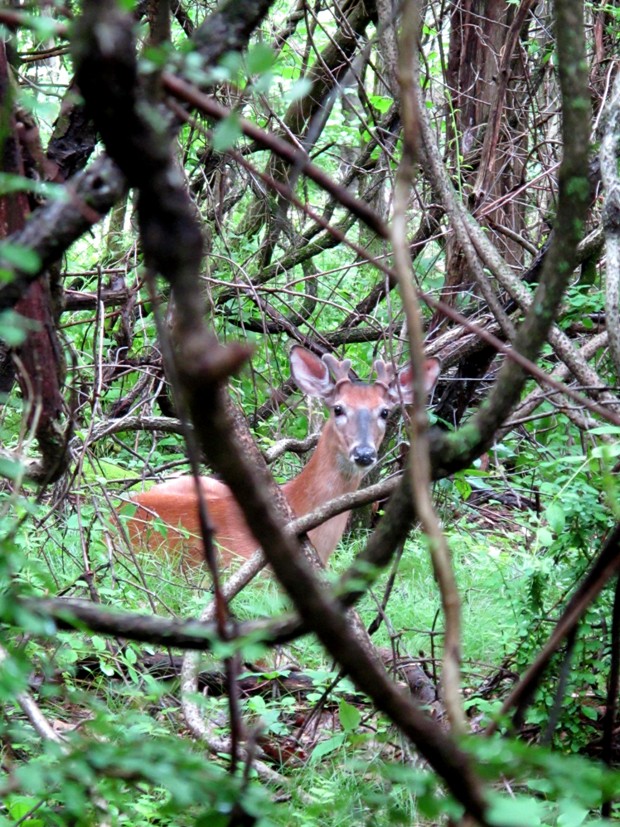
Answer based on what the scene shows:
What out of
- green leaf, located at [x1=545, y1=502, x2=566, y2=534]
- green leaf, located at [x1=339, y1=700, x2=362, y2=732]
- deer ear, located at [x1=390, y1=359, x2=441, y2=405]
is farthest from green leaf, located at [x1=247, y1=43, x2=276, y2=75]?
deer ear, located at [x1=390, y1=359, x2=441, y2=405]

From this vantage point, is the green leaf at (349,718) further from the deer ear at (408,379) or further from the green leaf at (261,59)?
the deer ear at (408,379)

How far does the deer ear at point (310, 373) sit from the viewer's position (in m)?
5.97

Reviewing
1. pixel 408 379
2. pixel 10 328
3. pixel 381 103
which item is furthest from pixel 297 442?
pixel 10 328

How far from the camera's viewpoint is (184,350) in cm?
89

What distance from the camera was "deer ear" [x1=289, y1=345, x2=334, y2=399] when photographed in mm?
5973

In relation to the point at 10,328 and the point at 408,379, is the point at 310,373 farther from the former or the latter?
the point at 10,328

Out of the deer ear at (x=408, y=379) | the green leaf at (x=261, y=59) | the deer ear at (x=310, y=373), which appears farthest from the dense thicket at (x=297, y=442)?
the deer ear at (x=310, y=373)

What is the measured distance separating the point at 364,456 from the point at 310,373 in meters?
0.66

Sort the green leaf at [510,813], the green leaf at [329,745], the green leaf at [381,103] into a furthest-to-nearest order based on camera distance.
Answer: the green leaf at [381,103] → the green leaf at [329,745] → the green leaf at [510,813]

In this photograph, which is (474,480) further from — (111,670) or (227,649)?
(227,649)

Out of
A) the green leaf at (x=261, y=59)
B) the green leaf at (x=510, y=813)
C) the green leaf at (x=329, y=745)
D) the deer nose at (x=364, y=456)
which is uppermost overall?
the deer nose at (x=364, y=456)

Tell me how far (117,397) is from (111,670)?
3.16m

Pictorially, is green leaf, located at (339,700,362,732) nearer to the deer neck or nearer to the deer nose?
the deer nose

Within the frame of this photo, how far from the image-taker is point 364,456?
567 centimetres
